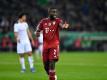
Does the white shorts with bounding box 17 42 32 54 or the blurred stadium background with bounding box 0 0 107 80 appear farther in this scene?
the blurred stadium background with bounding box 0 0 107 80

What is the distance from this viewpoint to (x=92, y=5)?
161ft

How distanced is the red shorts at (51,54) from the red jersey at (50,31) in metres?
0.14

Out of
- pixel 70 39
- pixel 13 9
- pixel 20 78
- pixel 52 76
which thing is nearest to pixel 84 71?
pixel 20 78

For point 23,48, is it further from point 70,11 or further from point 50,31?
point 70,11

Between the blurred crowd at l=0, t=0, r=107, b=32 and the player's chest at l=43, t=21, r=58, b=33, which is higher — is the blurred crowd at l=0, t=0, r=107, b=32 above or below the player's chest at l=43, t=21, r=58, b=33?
below

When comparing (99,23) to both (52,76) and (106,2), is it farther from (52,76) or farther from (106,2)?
(52,76)

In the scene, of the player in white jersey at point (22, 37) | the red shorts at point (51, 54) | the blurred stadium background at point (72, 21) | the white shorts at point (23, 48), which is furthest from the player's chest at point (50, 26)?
the blurred stadium background at point (72, 21)

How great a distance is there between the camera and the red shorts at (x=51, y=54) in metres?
17.8

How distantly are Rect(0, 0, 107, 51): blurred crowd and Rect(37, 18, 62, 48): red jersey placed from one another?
2822cm

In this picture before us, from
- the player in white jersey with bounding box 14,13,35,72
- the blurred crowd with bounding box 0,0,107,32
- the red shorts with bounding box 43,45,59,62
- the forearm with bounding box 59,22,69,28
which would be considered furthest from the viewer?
the blurred crowd with bounding box 0,0,107,32

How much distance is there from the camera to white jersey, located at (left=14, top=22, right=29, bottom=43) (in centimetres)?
2534

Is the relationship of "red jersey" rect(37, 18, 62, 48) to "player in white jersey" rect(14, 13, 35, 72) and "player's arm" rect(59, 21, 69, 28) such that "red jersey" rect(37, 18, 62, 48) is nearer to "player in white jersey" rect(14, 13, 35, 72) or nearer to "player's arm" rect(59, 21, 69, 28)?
"player's arm" rect(59, 21, 69, 28)

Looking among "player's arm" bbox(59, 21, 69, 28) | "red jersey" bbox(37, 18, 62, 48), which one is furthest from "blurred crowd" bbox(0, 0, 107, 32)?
"player's arm" bbox(59, 21, 69, 28)

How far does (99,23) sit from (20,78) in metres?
27.8
